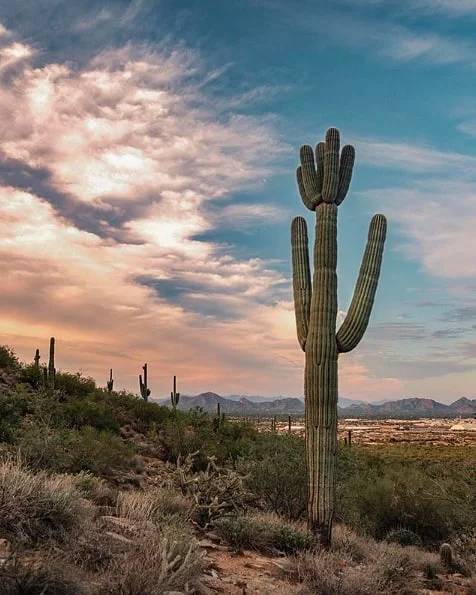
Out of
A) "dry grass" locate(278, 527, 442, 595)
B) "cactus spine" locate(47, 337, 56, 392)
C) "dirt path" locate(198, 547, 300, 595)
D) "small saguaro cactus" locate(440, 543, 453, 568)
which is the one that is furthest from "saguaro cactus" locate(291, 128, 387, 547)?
"cactus spine" locate(47, 337, 56, 392)

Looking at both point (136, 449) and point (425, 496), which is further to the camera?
point (136, 449)

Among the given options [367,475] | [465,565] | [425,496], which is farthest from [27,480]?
[367,475]

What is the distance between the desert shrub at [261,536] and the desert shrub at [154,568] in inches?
94.7

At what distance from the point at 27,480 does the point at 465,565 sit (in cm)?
798

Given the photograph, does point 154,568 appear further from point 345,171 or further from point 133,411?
point 133,411

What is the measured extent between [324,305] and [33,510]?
6.47 metres

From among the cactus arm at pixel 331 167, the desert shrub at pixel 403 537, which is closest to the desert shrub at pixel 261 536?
the desert shrub at pixel 403 537

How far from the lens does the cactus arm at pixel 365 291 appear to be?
1116cm

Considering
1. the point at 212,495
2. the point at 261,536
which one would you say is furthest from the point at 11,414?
the point at 261,536

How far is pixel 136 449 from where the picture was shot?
66.3 feet

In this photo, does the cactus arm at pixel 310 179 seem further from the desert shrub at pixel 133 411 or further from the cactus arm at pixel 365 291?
the desert shrub at pixel 133 411

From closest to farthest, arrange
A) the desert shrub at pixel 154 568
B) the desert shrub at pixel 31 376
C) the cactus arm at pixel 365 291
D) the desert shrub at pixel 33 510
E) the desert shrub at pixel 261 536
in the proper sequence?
the desert shrub at pixel 154 568 → the desert shrub at pixel 33 510 → the desert shrub at pixel 261 536 → the cactus arm at pixel 365 291 → the desert shrub at pixel 31 376

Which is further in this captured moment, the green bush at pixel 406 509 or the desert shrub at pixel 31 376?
the desert shrub at pixel 31 376

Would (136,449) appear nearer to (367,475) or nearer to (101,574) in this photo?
(367,475)
